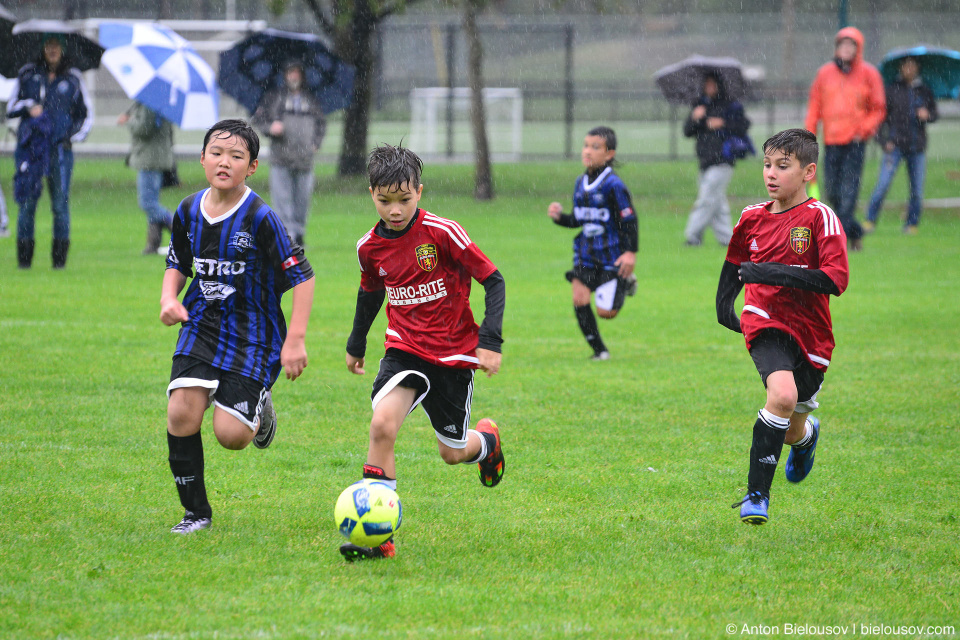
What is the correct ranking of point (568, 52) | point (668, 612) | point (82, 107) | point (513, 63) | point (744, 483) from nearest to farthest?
1. point (668, 612)
2. point (744, 483)
3. point (82, 107)
4. point (568, 52)
5. point (513, 63)

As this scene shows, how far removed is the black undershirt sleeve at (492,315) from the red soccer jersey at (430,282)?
45 mm

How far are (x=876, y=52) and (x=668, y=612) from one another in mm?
28981

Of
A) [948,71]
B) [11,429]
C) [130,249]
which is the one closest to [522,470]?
[11,429]

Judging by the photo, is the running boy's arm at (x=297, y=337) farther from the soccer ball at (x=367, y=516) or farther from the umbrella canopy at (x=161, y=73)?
the umbrella canopy at (x=161, y=73)

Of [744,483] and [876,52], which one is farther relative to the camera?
[876,52]

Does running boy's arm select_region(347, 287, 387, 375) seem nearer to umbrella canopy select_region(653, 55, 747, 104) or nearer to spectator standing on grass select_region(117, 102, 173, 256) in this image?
spectator standing on grass select_region(117, 102, 173, 256)

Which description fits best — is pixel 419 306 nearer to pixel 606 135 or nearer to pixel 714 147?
pixel 606 135

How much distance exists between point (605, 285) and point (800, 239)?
3.67m

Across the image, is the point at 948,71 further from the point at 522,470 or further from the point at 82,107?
the point at 522,470

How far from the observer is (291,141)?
46.8 feet

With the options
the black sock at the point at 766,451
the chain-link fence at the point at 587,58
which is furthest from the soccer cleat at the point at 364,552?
the chain-link fence at the point at 587,58

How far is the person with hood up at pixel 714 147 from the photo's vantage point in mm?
15617

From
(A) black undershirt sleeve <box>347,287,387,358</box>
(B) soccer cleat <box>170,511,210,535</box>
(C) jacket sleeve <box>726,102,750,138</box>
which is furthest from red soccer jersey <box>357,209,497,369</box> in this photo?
(C) jacket sleeve <box>726,102,750,138</box>

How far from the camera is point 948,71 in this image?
17.9m
